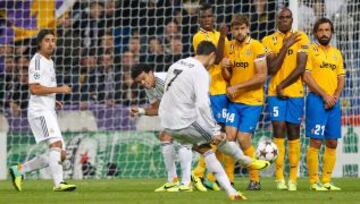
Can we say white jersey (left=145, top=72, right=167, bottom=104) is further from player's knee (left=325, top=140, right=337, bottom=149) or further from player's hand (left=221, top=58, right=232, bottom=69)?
player's knee (left=325, top=140, right=337, bottom=149)

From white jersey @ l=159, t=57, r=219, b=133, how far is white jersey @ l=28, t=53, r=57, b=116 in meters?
2.44

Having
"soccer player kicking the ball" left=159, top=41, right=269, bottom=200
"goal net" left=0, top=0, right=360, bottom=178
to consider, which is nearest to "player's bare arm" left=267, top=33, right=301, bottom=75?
"soccer player kicking the ball" left=159, top=41, right=269, bottom=200

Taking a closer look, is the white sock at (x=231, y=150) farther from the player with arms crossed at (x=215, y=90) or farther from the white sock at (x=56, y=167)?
the white sock at (x=56, y=167)

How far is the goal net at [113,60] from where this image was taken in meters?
17.7

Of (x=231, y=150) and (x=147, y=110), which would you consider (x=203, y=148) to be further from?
(x=147, y=110)

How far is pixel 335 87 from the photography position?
13414 millimetres

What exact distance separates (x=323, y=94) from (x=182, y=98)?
9.23 feet

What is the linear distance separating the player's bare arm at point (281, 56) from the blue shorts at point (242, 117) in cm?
54

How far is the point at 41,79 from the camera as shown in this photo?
43.0 ft

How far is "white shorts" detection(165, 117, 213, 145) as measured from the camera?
1088cm

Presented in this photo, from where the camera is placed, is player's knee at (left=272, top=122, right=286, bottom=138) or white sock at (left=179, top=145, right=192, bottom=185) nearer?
white sock at (left=179, top=145, right=192, bottom=185)

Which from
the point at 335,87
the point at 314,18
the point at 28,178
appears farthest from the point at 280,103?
the point at 28,178

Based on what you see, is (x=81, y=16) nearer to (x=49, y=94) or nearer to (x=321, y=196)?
(x=49, y=94)

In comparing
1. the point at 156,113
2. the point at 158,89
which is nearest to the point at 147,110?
the point at 156,113
